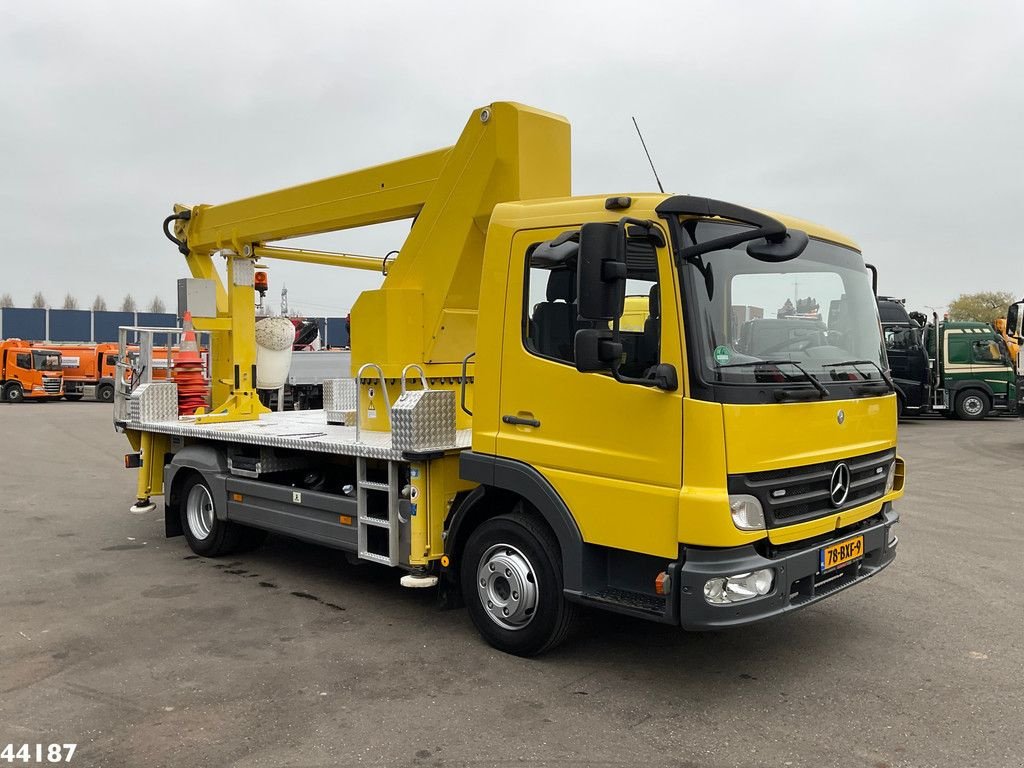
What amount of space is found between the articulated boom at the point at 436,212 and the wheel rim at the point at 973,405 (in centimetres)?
1849

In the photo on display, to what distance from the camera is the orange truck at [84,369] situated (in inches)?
1246

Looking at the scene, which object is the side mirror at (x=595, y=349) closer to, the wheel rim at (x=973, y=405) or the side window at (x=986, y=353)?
the side window at (x=986, y=353)

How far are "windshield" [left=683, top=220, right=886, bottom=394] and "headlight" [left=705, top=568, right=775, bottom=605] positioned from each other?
917 millimetres

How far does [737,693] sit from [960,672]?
4.38ft

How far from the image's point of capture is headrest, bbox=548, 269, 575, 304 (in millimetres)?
4535

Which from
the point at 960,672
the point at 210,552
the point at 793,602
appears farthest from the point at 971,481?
the point at 210,552

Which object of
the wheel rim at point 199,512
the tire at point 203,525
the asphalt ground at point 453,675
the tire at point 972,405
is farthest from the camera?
the tire at point 972,405

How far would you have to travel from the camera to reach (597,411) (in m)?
4.36

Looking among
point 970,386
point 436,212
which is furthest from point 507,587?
point 970,386

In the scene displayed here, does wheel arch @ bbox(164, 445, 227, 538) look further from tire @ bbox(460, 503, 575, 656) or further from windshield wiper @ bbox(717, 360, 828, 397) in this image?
windshield wiper @ bbox(717, 360, 828, 397)

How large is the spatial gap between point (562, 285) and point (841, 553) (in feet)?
6.80

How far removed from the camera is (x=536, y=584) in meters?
4.73

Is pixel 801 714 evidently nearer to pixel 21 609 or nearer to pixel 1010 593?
pixel 1010 593

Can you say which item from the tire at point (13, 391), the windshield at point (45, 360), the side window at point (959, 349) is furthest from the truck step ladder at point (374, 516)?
the tire at point (13, 391)
